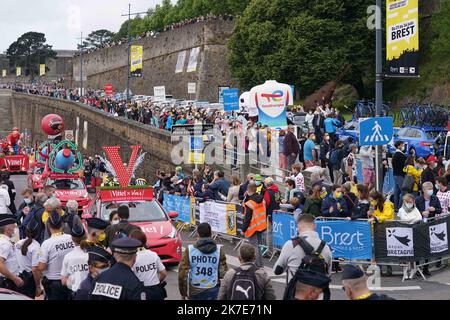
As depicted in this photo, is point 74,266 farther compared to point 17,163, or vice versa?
point 17,163

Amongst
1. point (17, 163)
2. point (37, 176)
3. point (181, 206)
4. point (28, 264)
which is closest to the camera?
point (28, 264)

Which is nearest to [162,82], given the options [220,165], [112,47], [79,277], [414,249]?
[112,47]

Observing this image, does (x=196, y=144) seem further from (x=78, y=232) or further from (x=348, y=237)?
(x=78, y=232)

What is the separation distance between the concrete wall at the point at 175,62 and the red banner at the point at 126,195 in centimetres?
5846

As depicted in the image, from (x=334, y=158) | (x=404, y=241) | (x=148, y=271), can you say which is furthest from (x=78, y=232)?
(x=334, y=158)

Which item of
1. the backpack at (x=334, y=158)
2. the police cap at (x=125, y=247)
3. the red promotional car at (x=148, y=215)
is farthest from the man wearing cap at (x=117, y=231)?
the backpack at (x=334, y=158)

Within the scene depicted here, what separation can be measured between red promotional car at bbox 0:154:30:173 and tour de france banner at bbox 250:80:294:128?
1552cm

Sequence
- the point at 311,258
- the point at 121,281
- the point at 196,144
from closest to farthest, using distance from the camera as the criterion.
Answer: the point at 121,281 → the point at 311,258 → the point at 196,144

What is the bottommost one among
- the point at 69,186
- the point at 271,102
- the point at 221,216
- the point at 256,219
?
the point at 221,216

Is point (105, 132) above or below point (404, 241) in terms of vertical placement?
above

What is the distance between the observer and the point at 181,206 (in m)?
26.3

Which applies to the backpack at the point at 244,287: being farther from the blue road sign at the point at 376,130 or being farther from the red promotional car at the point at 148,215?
the blue road sign at the point at 376,130

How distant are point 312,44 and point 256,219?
42.6 meters
